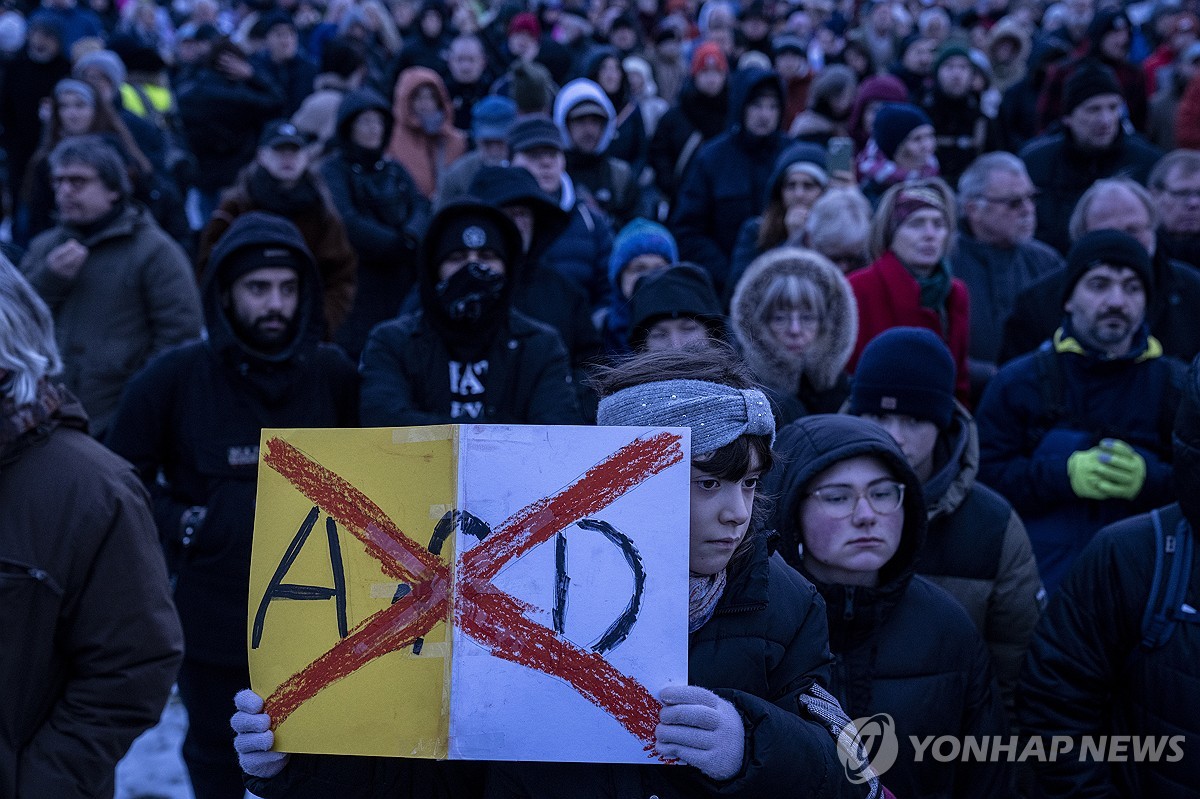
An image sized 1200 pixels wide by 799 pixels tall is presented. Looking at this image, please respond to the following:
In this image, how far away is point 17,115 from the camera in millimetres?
10164

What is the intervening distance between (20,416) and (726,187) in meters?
5.07

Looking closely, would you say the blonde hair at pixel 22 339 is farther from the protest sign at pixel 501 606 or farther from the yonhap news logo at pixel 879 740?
the yonhap news logo at pixel 879 740

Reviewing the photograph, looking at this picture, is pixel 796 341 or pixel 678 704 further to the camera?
pixel 796 341

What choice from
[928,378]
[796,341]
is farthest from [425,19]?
[928,378]

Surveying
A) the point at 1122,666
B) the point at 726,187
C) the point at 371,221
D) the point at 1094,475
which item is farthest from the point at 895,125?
the point at 1122,666

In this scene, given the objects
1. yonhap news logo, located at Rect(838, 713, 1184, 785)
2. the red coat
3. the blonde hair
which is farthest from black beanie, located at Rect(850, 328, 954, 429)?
the blonde hair

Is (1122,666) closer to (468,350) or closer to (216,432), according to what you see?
(468,350)

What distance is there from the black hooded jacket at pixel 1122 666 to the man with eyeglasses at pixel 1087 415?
38.1 inches

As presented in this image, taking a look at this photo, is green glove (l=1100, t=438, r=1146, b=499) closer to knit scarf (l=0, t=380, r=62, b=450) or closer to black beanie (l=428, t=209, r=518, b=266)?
black beanie (l=428, t=209, r=518, b=266)

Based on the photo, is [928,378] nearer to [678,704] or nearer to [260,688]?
[678,704]

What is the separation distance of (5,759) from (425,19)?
10.3 m

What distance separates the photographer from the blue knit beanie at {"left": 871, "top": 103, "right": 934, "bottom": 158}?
6562 mm

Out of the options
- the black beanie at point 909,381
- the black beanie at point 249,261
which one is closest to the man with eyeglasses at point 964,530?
the black beanie at point 909,381

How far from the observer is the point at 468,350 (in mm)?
4074
